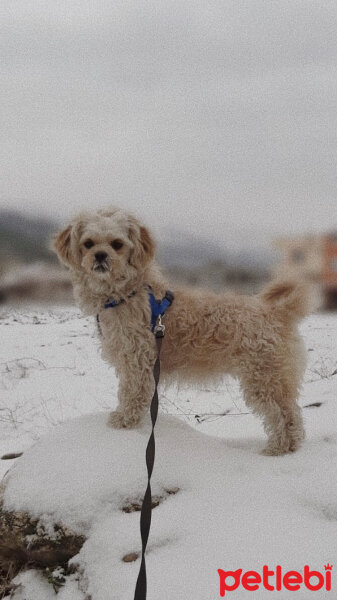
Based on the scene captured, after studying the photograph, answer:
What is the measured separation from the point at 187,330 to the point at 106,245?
32.5 inches

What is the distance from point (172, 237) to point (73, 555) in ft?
7.69

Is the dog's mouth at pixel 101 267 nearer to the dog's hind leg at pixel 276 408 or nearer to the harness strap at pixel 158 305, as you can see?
the harness strap at pixel 158 305

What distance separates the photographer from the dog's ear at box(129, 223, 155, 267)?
320 cm

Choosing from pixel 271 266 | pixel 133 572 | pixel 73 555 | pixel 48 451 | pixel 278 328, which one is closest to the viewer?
pixel 133 572

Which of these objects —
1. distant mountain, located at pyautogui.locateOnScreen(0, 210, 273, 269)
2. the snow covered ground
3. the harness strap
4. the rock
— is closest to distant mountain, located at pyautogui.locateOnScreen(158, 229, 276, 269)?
distant mountain, located at pyautogui.locateOnScreen(0, 210, 273, 269)

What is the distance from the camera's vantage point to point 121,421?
3215 mm

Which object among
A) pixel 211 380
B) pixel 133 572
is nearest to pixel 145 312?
pixel 211 380

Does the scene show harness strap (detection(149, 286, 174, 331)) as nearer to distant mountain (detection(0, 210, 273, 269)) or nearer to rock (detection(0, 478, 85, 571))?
distant mountain (detection(0, 210, 273, 269))

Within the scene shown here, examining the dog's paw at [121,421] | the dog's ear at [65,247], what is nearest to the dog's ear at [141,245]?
the dog's ear at [65,247]

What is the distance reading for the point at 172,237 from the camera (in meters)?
3.67

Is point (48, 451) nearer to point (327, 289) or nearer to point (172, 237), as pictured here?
point (172, 237)

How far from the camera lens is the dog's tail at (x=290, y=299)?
10.5 ft

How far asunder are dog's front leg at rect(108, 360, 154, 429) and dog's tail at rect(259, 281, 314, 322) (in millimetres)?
1006

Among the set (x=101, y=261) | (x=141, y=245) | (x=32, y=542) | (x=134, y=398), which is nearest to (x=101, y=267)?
(x=101, y=261)
